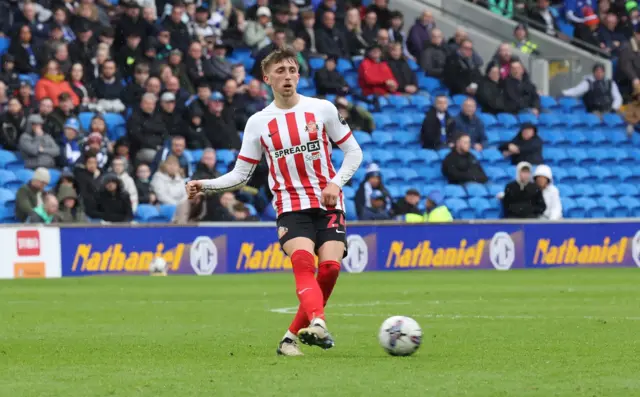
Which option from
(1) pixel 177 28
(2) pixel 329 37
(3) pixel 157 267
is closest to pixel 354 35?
(2) pixel 329 37

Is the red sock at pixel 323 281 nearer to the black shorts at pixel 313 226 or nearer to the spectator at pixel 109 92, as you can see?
the black shorts at pixel 313 226

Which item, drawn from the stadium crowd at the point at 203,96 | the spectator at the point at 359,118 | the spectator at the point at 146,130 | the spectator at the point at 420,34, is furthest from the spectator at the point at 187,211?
the spectator at the point at 420,34

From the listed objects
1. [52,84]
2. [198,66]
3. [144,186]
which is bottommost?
[144,186]

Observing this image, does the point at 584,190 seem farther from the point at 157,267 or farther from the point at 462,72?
the point at 157,267

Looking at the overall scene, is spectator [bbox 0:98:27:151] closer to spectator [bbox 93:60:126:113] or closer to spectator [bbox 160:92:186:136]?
spectator [bbox 93:60:126:113]

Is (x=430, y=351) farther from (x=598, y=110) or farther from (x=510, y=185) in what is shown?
(x=598, y=110)

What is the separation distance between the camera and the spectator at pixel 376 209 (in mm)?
24234

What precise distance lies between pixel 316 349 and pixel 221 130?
14.9m

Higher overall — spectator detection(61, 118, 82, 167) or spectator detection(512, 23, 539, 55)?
spectator detection(512, 23, 539, 55)

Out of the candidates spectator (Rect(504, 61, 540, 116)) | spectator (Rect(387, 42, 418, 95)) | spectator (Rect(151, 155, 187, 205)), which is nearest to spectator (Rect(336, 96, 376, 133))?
spectator (Rect(387, 42, 418, 95))

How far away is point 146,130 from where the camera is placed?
23344 mm

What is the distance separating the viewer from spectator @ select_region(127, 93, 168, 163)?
2323 cm

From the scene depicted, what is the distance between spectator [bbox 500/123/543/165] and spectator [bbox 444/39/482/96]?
Answer: 1722 mm

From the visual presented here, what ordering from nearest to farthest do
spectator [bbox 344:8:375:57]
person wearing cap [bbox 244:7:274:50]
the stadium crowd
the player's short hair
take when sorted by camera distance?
1. the player's short hair
2. the stadium crowd
3. person wearing cap [bbox 244:7:274:50]
4. spectator [bbox 344:8:375:57]
